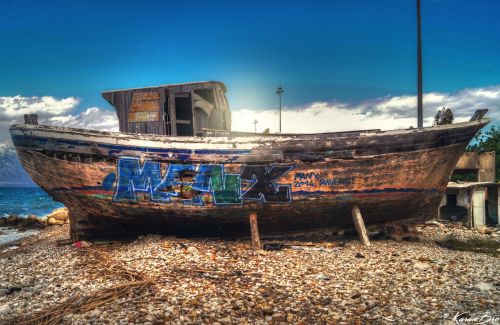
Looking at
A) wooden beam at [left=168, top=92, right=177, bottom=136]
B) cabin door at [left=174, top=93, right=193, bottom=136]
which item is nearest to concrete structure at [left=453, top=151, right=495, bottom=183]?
cabin door at [left=174, top=93, right=193, bottom=136]

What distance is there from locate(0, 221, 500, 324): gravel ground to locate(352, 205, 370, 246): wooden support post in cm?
28

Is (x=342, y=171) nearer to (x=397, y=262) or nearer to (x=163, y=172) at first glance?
(x=397, y=262)

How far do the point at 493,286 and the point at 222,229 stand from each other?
20.3 ft

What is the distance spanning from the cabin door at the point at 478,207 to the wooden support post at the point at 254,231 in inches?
366

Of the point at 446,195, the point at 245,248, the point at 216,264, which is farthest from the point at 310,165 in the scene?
the point at 446,195

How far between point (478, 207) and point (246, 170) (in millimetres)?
9985

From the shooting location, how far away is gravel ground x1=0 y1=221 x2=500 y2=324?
4.34 meters

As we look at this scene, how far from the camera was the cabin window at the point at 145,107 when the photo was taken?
1030 cm

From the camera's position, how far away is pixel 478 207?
1202 centimetres

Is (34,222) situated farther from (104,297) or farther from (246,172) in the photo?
(104,297)

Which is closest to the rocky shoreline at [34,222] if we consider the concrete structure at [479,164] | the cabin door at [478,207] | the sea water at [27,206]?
the sea water at [27,206]

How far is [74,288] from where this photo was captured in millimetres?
5566

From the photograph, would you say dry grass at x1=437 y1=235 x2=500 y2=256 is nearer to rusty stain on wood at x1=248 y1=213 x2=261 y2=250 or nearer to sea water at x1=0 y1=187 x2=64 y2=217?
rusty stain on wood at x1=248 y1=213 x2=261 y2=250

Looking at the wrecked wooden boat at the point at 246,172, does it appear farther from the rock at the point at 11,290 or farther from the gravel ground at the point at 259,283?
the rock at the point at 11,290
